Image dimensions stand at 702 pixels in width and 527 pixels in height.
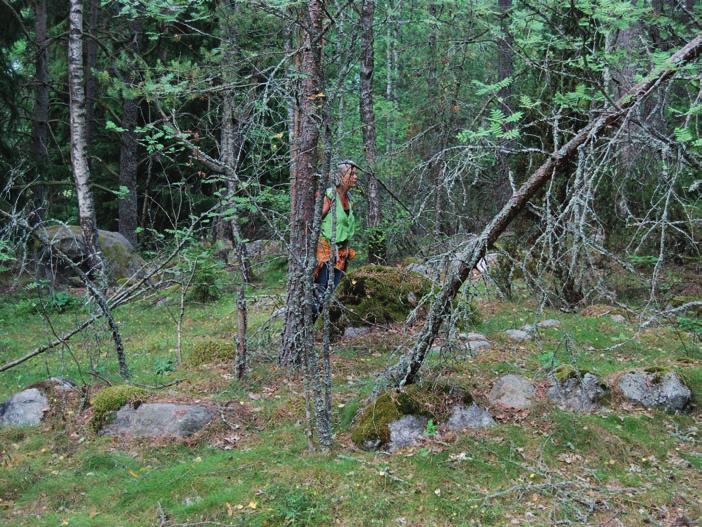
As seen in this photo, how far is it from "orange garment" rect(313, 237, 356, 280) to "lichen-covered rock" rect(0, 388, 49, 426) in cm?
320

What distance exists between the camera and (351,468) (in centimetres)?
490

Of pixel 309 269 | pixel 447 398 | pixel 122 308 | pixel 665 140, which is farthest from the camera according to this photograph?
pixel 122 308

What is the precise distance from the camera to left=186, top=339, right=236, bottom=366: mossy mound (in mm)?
7543

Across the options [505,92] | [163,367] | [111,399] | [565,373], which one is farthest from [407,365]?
[505,92]

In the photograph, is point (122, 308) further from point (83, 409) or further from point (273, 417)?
point (273, 417)

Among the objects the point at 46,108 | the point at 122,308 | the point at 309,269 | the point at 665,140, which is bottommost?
the point at 122,308

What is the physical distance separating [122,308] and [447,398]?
364 inches

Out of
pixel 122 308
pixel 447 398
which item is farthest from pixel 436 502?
pixel 122 308

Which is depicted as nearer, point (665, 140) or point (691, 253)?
point (665, 140)

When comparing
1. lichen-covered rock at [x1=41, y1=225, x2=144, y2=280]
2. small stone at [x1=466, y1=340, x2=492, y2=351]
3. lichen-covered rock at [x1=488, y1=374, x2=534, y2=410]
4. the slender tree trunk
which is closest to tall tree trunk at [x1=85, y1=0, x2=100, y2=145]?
lichen-covered rock at [x1=41, y1=225, x2=144, y2=280]

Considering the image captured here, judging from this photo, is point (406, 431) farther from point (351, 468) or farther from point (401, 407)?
point (351, 468)

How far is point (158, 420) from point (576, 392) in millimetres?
3989

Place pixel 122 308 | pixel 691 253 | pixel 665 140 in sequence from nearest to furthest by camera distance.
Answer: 1. pixel 665 140
2. pixel 691 253
3. pixel 122 308

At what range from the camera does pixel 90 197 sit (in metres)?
11.7
